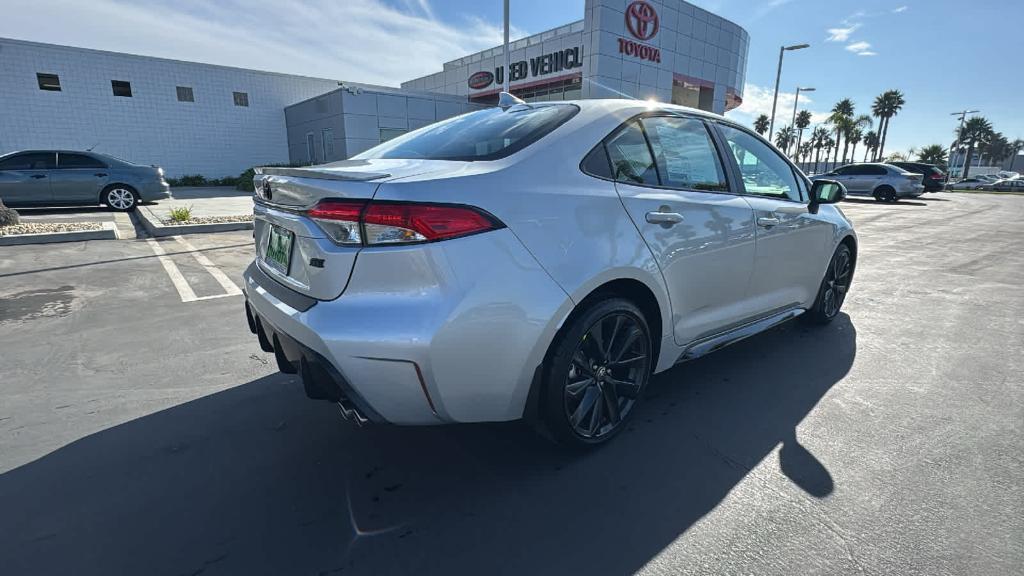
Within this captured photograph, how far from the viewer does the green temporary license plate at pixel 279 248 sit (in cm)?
215

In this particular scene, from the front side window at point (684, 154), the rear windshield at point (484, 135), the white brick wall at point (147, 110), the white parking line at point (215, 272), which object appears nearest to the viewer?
the rear windshield at point (484, 135)

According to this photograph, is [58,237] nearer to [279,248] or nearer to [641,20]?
[279,248]

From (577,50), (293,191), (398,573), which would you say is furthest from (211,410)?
(577,50)

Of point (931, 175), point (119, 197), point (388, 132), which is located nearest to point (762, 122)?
point (931, 175)

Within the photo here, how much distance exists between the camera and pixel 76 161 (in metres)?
11.1

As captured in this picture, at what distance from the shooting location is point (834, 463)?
2344mm

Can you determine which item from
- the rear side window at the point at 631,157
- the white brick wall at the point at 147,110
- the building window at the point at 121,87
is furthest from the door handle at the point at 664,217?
the building window at the point at 121,87

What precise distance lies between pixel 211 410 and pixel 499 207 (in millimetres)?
2058

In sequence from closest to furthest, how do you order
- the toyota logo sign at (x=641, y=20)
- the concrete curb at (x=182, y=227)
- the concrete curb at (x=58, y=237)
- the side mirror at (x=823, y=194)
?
1. the side mirror at (x=823, y=194)
2. the concrete curb at (x=58, y=237)
3. the concrete curb at (x=182, y=227)
4. the toyota logo sign at (x=641, y=20)

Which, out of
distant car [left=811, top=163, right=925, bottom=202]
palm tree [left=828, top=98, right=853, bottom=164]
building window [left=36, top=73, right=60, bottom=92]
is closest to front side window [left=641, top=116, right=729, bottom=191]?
distant car [left=811, top=163, right=925, bottom=202]

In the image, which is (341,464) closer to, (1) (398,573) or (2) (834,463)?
(1) (398,573)

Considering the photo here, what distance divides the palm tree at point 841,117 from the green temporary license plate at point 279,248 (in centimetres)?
8659

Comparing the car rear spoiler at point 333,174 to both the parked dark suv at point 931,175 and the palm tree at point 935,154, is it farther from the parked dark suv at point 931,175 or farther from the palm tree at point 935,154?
the palm tree at point 935,154

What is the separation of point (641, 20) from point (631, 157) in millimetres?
24014
